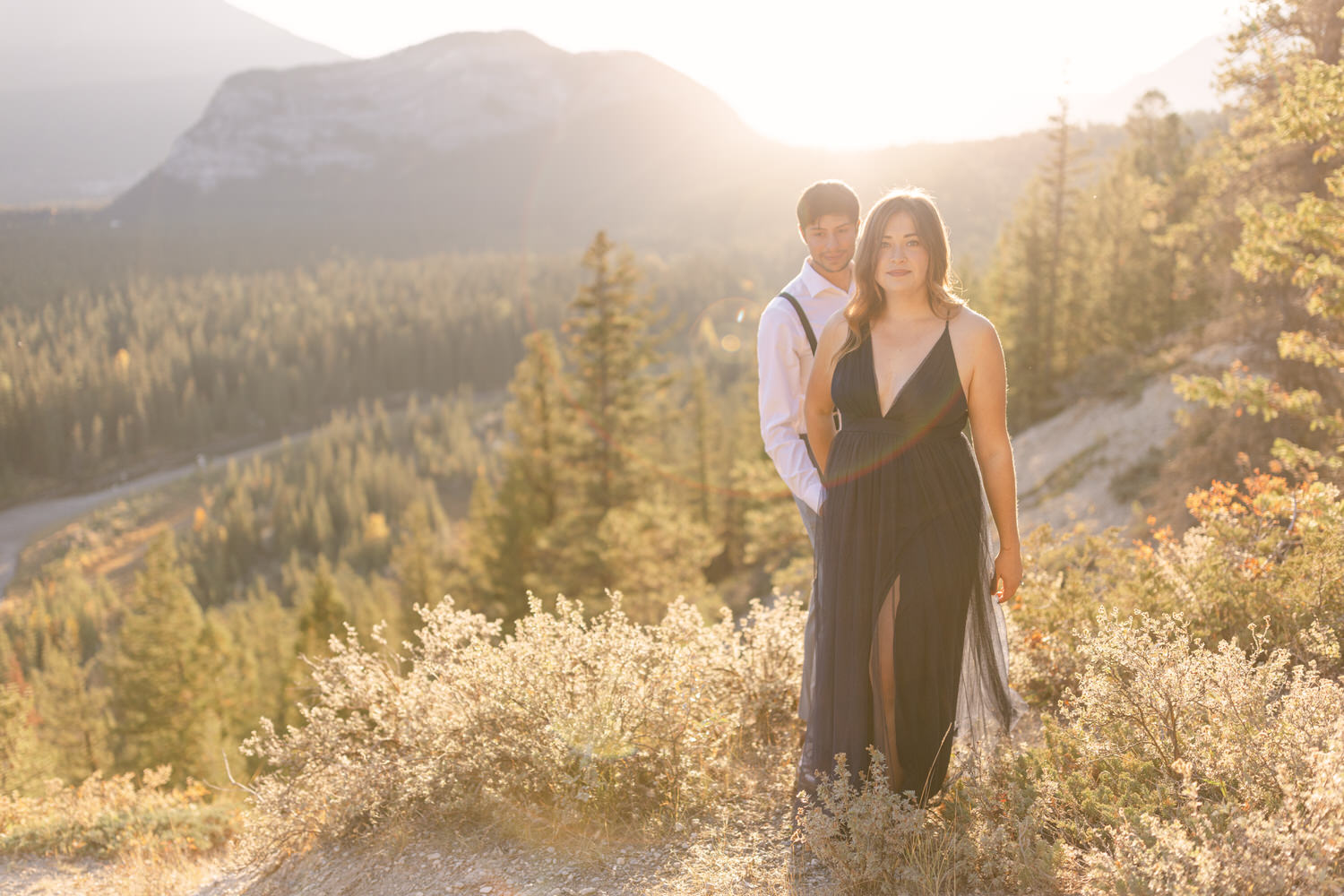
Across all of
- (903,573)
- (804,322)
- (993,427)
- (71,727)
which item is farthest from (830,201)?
(71,727)

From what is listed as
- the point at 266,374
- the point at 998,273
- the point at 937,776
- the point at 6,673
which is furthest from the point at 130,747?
the point at 266,374

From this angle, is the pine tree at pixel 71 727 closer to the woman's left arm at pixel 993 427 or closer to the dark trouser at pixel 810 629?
the dark trouser at pixel 810 629

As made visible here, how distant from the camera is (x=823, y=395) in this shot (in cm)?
380

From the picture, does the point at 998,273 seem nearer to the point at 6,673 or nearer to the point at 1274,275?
the point at 1274,275

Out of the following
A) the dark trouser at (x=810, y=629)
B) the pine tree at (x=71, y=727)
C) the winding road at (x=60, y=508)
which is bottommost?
the winding road at (x=60, y=508)

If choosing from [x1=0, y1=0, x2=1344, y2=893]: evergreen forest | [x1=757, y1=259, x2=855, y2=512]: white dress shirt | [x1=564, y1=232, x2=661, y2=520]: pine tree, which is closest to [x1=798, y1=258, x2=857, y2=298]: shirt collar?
[x1=757, y1=259, x2=855, y2=512]: white dress shirt

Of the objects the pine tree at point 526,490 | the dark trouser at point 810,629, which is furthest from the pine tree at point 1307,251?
the pine tree at point 526,490

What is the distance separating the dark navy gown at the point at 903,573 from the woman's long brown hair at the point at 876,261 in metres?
0.12

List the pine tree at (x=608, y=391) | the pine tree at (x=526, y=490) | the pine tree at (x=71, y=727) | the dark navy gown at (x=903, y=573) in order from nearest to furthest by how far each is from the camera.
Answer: the dark navy gown at (x=903, y=573)
the pine tree at (x=608, y=391)
the pine tree at (x=526, y=490)
the pine tree at (x=71, y=727)

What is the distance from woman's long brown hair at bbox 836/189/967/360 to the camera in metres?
3.37

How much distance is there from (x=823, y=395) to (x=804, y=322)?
0.42 meters

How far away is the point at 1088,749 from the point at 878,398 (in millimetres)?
1808

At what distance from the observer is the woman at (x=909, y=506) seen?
340cm

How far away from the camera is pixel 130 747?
29.6 m
